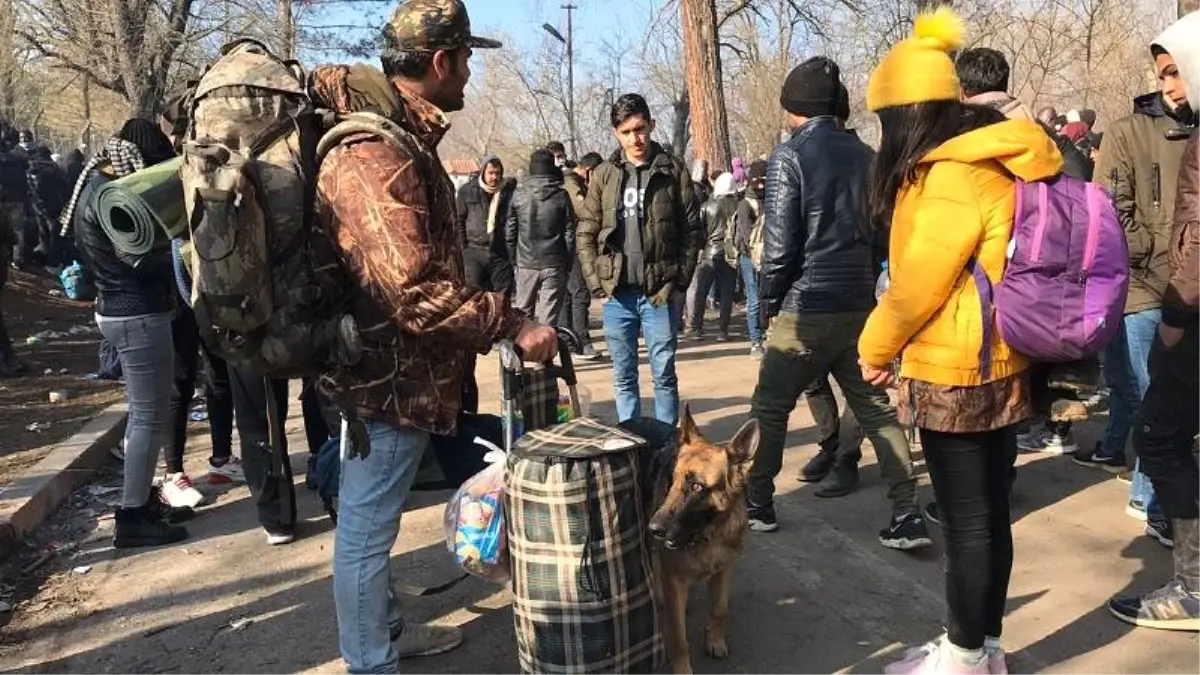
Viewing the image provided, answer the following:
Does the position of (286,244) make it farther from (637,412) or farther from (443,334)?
(637,412)

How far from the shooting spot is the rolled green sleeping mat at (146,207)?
2.43 m

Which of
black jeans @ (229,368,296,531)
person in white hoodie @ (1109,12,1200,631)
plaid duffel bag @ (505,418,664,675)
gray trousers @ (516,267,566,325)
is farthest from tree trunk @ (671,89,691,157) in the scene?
plaid duffel bag @ (505,418,664,675)

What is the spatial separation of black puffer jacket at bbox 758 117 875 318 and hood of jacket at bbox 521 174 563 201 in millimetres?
5042

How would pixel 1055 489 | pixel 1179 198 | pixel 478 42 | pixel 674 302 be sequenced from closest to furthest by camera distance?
pixel 478 42 < pixel 1179 198 < pixel 1055 489 < pixel 674 302

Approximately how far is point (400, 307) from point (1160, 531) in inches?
148

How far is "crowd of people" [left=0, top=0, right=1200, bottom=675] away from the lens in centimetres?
252

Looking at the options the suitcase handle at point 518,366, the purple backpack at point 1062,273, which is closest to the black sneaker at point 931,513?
the purple backpack at point 1062,273

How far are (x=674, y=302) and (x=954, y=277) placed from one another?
2.97 metres

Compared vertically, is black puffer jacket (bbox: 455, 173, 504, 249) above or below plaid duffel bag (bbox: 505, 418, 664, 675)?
above

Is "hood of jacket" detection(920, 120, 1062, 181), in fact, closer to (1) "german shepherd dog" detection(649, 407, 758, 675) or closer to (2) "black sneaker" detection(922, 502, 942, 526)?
(1) "german shepherd dog" detection(649, 407, 758, 675)

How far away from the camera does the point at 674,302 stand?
5461mm

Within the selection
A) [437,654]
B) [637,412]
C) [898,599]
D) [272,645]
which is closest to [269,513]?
[272,645]

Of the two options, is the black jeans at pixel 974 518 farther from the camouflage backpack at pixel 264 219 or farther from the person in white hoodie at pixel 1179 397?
the camouflage backpack at pixel 264 219

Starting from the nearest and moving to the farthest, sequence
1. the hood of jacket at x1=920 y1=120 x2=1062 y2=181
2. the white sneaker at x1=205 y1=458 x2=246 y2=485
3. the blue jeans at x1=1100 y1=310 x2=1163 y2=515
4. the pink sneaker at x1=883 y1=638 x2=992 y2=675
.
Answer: the hood of jacket at x1=920 y1=120 x2=1062 y2=181, the pink sneaker at x1=883 y1=638 x2=992 y2=675, the blue jeans at x1=1100 y1=310 x2=1163 y2=515, the white sneaker at x1=205 y1=458 x2=246 y2=485
